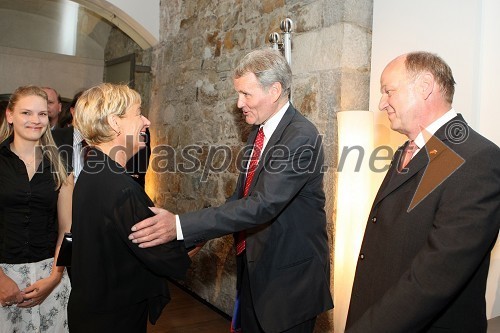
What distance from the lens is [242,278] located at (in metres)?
2.05

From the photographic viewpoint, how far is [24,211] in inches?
85.0

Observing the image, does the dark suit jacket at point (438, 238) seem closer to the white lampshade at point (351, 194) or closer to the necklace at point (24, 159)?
the white lampshade at point (351, 194)

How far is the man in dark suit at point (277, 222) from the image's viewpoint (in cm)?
180

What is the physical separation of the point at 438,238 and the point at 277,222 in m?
0.83

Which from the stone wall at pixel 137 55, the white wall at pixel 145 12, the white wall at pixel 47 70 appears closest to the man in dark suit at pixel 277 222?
the white wall at pixel 145 12

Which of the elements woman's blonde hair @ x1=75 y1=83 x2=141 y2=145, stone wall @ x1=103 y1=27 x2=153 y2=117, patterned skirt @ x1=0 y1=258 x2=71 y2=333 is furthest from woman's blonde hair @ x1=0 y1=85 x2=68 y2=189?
stone wall @ x1=103 y1=27 x2=153 y2=117

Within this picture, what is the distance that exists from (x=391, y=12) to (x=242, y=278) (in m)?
1.85

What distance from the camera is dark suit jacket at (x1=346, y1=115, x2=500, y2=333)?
115 centimetres

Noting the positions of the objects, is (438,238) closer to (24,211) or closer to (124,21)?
(24,211)

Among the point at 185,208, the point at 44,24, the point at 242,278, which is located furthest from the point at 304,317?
the point at 44,24

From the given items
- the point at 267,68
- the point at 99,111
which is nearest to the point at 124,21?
the point at 267,68

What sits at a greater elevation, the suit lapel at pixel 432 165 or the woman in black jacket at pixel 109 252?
the suit lapel at pixel 432 165

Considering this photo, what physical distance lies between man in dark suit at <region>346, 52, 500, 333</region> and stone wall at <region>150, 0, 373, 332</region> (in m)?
1.32

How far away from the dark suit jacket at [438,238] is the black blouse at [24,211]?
1668 millimetres
